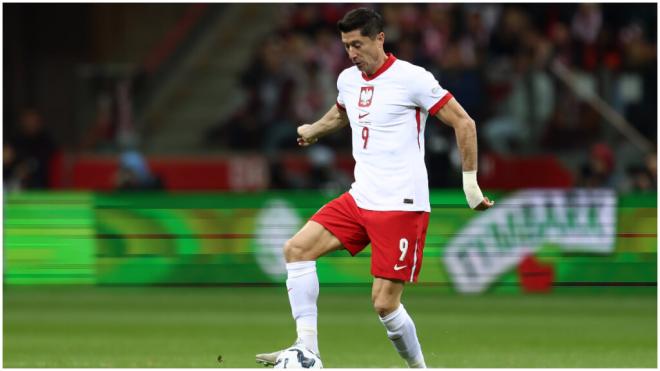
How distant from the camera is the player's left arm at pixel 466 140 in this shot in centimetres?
874

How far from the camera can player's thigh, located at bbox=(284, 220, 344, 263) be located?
901cm

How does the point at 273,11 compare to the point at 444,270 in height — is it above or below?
above

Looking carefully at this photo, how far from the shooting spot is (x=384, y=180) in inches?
349

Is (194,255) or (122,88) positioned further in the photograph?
(122,88)

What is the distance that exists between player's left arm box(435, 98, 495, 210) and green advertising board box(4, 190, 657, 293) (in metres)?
7.48

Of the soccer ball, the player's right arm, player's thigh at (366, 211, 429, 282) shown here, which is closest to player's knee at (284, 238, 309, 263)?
player's thigh at (366, 211, 429, 282)

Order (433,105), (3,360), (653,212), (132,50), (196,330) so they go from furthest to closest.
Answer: (132,50) → (653,212) → (196,330) → (3,360) → (433,105)

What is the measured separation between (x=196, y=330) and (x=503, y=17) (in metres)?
9.96

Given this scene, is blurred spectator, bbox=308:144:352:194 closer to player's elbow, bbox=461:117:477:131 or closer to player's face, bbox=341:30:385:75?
player's face, bbox=341:30:385:75

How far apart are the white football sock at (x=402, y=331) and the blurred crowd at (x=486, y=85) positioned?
9787mm

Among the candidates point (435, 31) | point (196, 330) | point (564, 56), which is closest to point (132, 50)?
point (435, 31)

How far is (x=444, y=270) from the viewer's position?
16.5 meters

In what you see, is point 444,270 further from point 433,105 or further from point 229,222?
point 433,105

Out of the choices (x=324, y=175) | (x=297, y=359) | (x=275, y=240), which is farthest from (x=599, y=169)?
(x=297, y=359)
